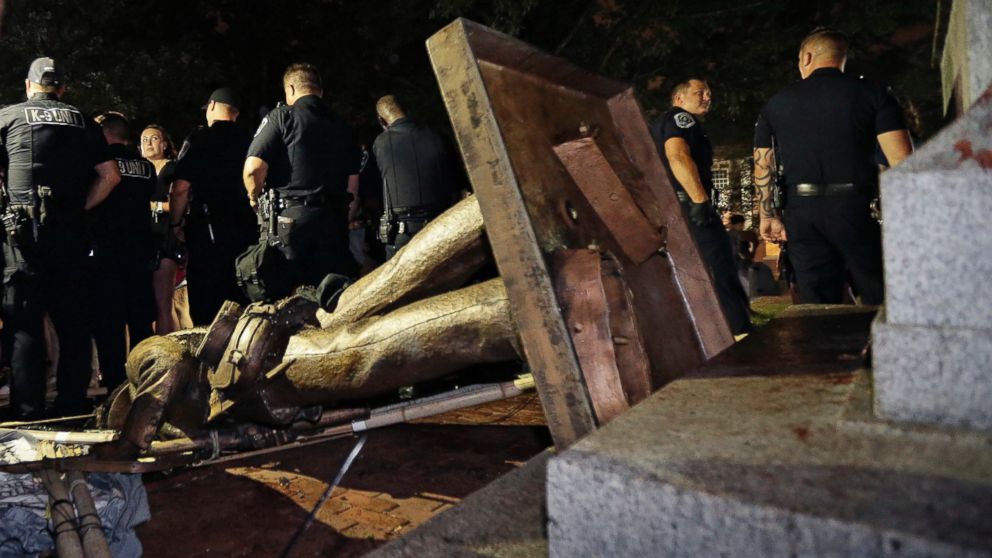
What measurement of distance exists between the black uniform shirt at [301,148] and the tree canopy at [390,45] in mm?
6756

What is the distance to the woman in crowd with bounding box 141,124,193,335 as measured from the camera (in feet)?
20.2

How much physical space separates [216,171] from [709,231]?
147 inches

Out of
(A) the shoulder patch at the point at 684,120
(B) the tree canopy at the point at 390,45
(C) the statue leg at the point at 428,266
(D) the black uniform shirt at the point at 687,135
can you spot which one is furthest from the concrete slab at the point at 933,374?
(B) the tree canopy at the point at 390,45

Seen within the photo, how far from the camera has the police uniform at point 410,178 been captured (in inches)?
238

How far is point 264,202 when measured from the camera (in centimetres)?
511

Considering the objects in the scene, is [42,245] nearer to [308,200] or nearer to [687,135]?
[308,200]

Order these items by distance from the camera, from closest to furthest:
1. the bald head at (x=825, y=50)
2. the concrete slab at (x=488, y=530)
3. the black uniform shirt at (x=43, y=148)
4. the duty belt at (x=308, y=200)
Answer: the concrete slab at (x=488, y=530) → the bald head at (x=825, y=50) → the black uniform shirt at (x=43, y=148) → the duty belt at (x=308, y=200)

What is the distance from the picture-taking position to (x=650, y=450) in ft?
4.41

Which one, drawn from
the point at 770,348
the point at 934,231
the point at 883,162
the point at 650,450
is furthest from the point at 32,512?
the point at 883,162

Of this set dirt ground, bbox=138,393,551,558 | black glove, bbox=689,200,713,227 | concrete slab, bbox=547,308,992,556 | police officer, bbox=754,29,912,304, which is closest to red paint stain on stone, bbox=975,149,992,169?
concrete slab, bbox=547,308,992,556

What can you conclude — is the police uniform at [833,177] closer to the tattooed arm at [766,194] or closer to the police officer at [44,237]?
the tattooed arm at [766,194]

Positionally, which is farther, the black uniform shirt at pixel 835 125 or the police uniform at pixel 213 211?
the police uniform at pixel 213 211

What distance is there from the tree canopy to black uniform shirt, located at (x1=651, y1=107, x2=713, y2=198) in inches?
258

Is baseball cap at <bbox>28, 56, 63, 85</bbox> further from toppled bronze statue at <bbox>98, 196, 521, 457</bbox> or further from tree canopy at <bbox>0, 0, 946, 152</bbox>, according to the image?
tree canopy at <bbox>0, 0, 946, 152</bbox>
